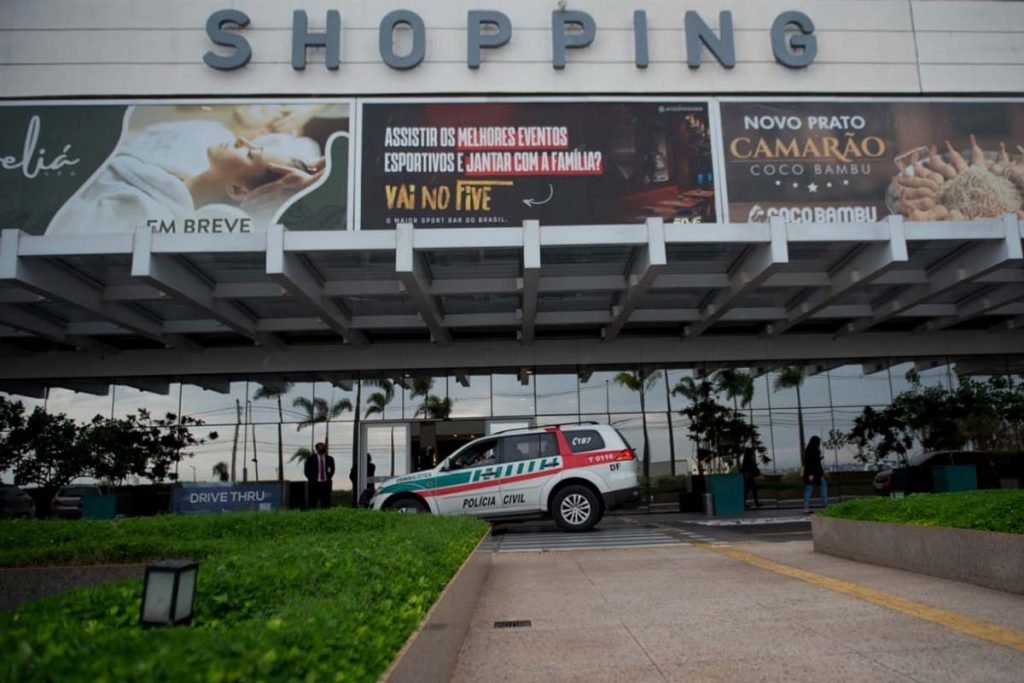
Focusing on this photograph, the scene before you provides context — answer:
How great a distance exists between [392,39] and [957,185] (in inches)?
469

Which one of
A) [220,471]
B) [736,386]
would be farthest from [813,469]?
[220,471]

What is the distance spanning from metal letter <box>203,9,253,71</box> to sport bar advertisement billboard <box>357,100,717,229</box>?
10.2 feet

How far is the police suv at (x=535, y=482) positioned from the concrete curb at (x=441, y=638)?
21.0 ft

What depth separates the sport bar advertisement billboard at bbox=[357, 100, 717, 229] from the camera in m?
13.9

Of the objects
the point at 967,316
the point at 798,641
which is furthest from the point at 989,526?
the point at 967,316

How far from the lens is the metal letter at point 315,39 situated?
1566 cm

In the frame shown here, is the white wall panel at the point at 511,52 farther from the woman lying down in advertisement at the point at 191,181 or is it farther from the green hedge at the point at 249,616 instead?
the green hedge at the point at 249,616

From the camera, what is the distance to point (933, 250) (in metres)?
13.5

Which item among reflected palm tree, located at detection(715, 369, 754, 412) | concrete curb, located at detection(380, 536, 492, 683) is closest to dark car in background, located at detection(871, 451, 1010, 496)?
reflected palm tree, located at detection(715, 369, 754, 412)

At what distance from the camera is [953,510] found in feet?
23.4

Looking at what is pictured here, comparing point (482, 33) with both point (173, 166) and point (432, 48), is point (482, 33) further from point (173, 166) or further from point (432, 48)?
point (173, 166)

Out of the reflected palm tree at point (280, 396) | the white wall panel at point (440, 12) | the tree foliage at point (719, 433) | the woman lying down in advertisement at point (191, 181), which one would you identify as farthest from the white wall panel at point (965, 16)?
the reflected palm tree at point (280, 396)

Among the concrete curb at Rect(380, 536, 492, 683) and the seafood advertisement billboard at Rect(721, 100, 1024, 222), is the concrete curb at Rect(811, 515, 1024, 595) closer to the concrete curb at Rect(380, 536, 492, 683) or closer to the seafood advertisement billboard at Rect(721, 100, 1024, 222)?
the concrete curb at Rect(380, 536, 492, 683)

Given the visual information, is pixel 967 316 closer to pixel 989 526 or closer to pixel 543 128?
pixel 543 128
